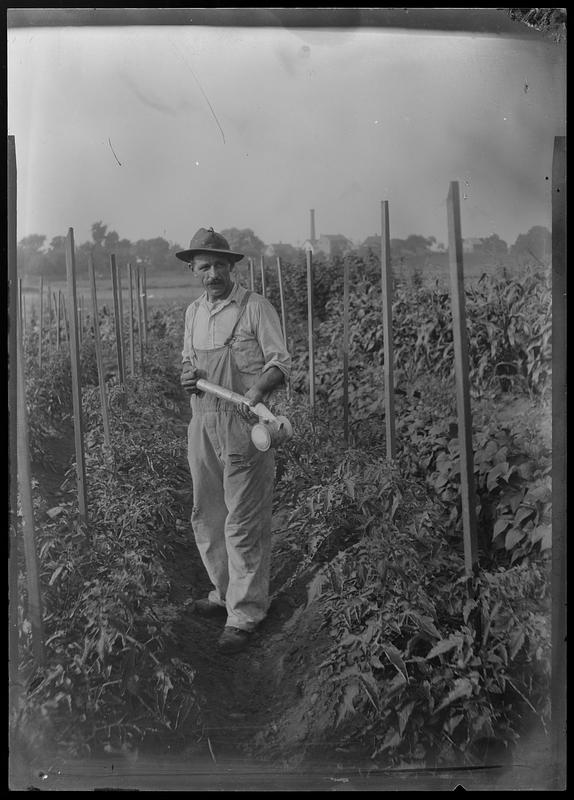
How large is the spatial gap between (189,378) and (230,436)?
259 mm

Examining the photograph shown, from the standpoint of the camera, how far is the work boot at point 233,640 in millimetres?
2693

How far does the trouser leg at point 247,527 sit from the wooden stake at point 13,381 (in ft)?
2.63

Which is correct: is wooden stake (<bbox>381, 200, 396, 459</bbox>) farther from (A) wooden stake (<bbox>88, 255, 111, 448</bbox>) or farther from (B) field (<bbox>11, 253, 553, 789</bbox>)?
(A) wooden stake (<bbox>88, 255, 111, 448</bbox>)

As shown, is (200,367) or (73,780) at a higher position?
(200,367)

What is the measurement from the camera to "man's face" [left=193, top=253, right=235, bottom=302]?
270cm

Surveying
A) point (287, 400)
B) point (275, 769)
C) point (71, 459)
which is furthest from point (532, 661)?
point (71, 459)

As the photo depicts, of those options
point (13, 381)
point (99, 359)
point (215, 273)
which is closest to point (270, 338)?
point (215, 273)

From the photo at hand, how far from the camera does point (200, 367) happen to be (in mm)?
2729

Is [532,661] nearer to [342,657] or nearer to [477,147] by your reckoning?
[342,657]

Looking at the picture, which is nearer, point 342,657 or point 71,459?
point 342,657

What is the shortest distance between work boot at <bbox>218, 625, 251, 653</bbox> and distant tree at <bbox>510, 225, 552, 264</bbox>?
171cm

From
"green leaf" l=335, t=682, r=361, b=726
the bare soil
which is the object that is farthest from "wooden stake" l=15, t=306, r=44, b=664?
"green leaf" l=335, t=682, r=361, b=726

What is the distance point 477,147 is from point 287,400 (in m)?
1.16

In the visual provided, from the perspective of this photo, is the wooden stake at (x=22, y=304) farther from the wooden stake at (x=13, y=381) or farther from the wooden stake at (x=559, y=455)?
the wooden stake at (x=559, y=455)
